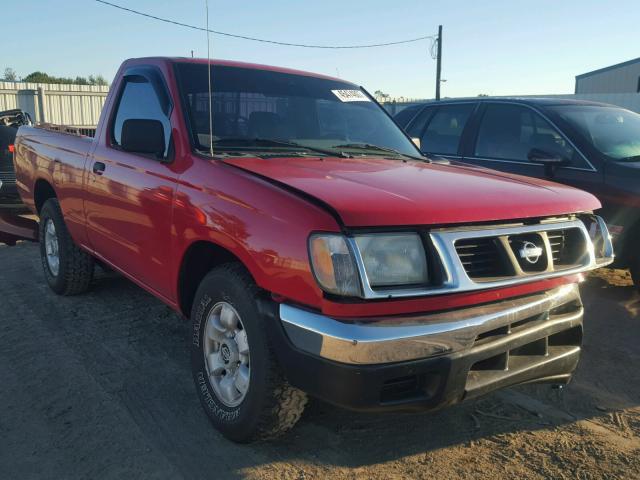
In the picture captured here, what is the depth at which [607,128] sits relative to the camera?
554 centimetres

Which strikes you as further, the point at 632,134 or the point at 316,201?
the point at 632,134

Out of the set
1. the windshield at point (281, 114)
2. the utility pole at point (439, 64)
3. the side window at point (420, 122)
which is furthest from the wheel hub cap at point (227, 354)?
the utility pole at point (439, 64)

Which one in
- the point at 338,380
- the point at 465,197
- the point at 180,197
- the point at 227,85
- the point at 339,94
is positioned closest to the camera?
the point at 338,380

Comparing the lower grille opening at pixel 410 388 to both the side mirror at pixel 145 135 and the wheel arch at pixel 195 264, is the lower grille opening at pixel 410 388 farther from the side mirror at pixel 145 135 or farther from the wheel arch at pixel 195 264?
the side mirror at pixel 145 135

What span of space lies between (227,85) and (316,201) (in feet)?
5.28

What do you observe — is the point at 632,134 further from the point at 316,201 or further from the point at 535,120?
the point at 316,201

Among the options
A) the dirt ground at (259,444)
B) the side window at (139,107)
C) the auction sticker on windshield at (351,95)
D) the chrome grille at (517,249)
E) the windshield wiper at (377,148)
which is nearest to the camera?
the chrome grille at (517,249)

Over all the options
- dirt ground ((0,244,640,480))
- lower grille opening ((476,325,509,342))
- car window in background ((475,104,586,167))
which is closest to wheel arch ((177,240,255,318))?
dirt ground ((0,244,640,480))

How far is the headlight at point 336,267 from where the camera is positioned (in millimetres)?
2289

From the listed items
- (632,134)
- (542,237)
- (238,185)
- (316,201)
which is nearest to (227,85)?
(238,185)

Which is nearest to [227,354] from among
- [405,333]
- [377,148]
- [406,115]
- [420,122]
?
[405,333]

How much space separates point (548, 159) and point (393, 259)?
10.8ft

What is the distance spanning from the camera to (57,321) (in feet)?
15.0

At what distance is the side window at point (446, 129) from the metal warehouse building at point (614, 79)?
31151 millimetres
